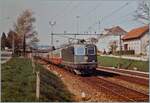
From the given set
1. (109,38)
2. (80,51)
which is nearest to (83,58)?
(80,51)

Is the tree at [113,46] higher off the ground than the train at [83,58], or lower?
higher

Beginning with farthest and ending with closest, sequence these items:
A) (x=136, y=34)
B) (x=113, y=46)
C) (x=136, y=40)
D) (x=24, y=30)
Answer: (x=113, y=46) → (x=136, y=34) → (x=136, y=40) → (x=24, y=30)

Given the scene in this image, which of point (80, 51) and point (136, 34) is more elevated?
point (136, 34)

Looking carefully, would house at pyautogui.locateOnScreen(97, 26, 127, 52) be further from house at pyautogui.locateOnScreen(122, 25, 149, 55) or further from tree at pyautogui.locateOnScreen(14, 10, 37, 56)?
tree at pyautogui.locateOnScreen(14, 10, 37, 56)

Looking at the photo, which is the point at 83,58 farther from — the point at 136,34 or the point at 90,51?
the point at 136,34

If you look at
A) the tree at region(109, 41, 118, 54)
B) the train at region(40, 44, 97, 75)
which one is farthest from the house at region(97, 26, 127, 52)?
the train at region(40, 44, 97, 75)

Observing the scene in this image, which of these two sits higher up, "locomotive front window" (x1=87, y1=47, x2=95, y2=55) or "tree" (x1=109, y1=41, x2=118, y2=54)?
"tree" (x1=109, y1=41, x2=118, y2=54)

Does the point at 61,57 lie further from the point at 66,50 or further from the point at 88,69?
the point at 88,69

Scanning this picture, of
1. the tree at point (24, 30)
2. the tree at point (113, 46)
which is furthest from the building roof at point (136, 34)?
the tree at point (24, 30)

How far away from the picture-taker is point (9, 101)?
41.4ft

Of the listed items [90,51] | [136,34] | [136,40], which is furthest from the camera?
[136,34]

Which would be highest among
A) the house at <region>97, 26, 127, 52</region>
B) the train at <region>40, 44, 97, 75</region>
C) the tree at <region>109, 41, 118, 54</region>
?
the house at <region>97, 26, 127, 52</region>

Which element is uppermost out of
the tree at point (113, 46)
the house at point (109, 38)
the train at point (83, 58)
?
the house at point (109, 38)

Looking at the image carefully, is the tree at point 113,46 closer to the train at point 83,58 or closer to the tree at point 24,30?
the tree at point 24,30
